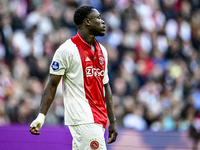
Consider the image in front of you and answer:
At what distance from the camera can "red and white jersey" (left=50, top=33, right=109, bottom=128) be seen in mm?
4422

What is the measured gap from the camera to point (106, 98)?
4.86 m

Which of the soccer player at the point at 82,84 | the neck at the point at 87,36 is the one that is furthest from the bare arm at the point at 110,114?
the neck at the point at 87,36

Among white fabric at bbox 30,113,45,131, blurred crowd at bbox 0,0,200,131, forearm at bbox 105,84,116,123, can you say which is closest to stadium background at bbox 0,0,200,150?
blurred crowd at bbox 0,0,200,131

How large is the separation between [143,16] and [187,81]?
2428 millimetres

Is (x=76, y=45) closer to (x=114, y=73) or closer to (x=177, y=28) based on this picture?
(x=114, y=73)

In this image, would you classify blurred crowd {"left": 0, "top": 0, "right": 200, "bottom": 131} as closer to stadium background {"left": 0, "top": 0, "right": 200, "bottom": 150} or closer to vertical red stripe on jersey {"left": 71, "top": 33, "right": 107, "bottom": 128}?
stadium background {"left": 0, "top": 0, "right": 200, "bottom": 150}

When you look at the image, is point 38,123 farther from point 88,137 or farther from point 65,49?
point 65,49

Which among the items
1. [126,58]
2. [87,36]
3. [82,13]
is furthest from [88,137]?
[126,58]

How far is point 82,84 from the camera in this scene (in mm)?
4473

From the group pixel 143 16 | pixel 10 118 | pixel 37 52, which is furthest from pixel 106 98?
pixel 143 16

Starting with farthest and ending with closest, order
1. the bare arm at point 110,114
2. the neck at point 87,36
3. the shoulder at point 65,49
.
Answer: the bare arm at point 110,114
the neck at point 87,36
the shoulder at point 65,49

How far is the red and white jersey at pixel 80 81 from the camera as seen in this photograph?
442 centimetres

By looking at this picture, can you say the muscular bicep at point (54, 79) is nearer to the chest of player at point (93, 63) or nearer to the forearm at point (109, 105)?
the chest of player at point (93, 63)

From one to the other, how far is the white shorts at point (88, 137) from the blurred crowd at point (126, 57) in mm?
4720
